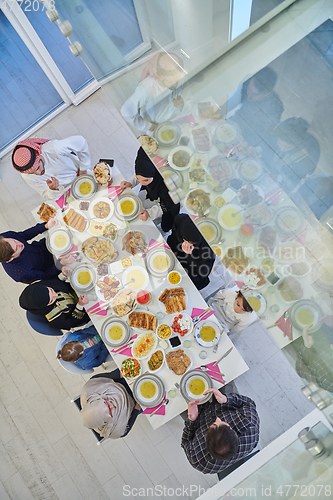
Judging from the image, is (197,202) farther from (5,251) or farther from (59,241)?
(5,251)

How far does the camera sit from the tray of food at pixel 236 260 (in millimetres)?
2162

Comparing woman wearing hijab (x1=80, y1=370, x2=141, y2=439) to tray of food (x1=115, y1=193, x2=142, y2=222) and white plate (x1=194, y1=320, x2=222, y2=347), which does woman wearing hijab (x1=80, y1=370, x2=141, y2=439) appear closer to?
white plate (x1=194, y1=320, x2=222, y2=347)

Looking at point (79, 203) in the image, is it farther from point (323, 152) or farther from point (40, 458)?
point (40, 458)

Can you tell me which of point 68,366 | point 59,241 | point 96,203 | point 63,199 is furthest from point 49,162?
point 68,366

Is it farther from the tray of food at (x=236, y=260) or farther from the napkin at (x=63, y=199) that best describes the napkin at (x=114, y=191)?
the tray of food at (x=236, y=260)

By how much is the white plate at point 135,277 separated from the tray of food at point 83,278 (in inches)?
11.7

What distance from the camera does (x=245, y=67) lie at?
8.39ft

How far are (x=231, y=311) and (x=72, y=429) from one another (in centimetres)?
231

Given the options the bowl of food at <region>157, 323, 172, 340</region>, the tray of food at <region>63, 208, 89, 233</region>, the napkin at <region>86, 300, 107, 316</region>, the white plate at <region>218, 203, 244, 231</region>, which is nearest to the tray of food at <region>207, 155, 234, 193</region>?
the white plate at <region>218, 203, 244, 231</region>

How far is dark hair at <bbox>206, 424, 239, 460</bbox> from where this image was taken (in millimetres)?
2231

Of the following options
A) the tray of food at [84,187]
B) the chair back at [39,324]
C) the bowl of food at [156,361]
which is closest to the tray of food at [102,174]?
the tray of food at [84,187]

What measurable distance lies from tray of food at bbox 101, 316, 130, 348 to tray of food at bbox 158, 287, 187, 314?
369 millimetres

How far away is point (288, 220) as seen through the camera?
2.16m

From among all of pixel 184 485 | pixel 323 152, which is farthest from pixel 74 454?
pixel 323 152
